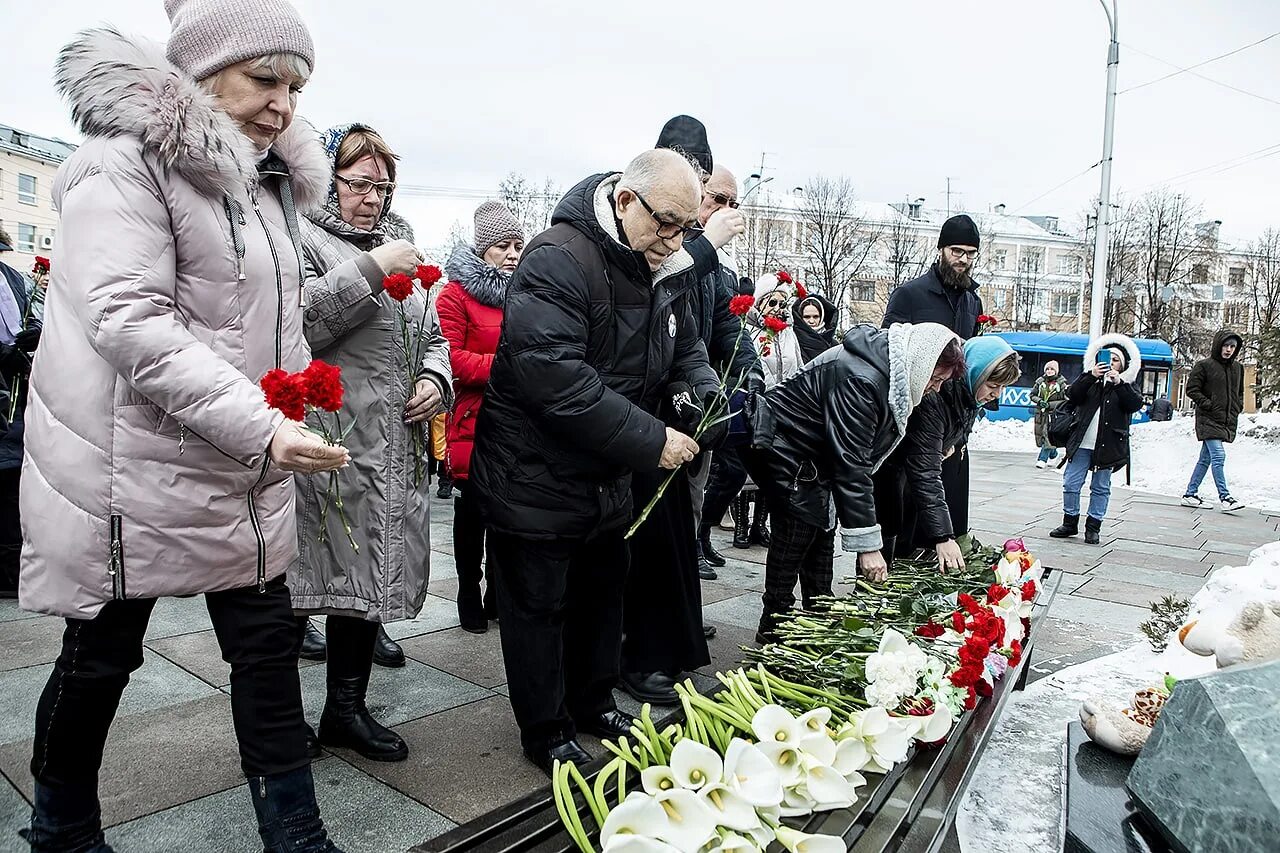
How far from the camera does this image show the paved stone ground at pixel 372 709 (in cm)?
235

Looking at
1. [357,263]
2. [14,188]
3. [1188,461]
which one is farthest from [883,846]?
[14,188]

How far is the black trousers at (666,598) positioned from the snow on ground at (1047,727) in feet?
3.80

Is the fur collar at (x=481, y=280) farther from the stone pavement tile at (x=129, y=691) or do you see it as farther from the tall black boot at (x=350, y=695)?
the stone pavement tile at (x=129, y=691)

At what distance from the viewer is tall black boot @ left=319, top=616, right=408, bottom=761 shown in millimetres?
2783

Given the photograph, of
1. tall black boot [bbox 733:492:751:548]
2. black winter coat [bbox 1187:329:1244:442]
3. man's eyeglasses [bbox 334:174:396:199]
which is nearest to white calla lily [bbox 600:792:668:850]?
man's eyeglasses [bbox 334:174:396:199]

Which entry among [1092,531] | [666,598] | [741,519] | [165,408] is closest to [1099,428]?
[1092,531]

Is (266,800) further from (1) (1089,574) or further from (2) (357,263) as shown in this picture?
(1) (1089,574)

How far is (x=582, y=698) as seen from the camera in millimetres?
3074

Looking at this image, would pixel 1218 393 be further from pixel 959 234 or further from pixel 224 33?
pixel 224 33

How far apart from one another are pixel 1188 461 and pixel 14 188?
53.7 m

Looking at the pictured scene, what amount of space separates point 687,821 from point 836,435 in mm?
2311

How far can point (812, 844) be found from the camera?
1540 millimetres

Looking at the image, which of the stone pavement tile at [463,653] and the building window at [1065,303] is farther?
the building window at [1065,303]

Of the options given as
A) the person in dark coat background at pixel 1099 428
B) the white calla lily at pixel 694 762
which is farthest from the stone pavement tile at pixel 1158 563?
the white calla lily at pixel 694 762
